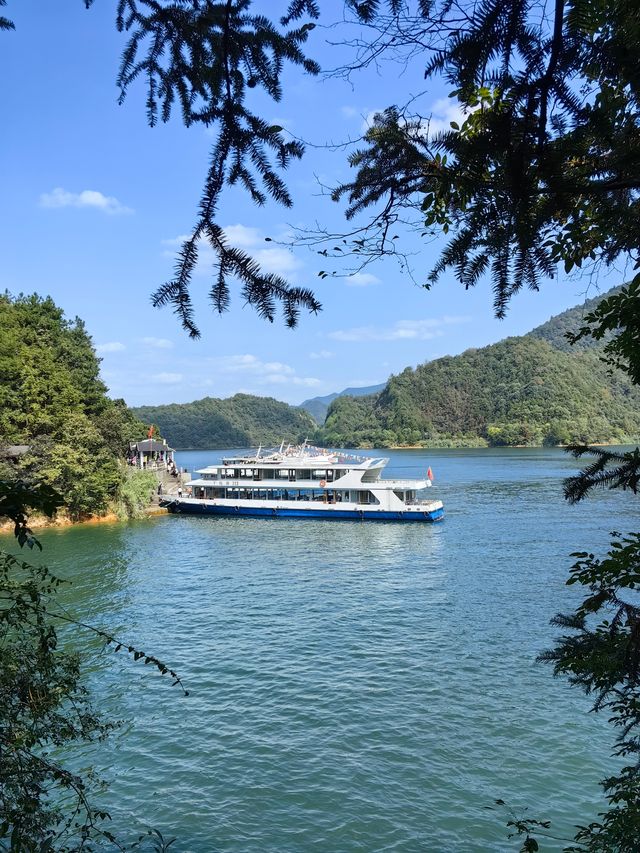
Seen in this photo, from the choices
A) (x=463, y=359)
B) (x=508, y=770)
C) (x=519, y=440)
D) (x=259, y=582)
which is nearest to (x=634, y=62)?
(x=508, y=770)

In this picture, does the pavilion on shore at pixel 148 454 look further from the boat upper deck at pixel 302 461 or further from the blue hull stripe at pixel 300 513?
the blue hull stripe at pixel 300 513

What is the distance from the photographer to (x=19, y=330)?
42.3 metres

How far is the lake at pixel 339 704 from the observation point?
9.24m

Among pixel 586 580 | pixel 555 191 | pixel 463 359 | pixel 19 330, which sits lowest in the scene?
pixel 586 580

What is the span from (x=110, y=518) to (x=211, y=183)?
4125 centimetres

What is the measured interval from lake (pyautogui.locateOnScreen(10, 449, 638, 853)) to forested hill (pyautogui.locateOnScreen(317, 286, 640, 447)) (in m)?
112

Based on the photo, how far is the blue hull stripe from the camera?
1588 inches

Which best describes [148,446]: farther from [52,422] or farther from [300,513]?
[300,513]

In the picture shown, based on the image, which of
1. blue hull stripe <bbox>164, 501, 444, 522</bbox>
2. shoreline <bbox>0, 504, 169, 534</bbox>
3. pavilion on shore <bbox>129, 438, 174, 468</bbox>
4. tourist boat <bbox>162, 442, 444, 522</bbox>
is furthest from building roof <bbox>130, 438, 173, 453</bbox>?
shoreline <bbox>0, 504, 169, 534</bbox>

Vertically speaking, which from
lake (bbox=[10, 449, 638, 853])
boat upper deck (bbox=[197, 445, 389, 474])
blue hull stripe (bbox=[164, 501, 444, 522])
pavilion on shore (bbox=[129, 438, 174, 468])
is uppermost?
pavilion on shore (bbox=[129, 438, 174, 468])

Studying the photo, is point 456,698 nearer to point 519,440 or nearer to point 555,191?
point 555,191

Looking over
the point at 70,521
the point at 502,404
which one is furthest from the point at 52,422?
the point at 502,404

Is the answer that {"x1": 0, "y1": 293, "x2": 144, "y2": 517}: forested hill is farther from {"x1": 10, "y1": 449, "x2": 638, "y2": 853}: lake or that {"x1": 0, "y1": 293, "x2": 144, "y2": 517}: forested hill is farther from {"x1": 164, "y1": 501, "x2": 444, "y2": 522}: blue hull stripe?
{"x1": 10, "y1": 449, "x2": 638, "y2": 853}: lake

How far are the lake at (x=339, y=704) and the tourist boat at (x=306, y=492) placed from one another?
12.4 meters
